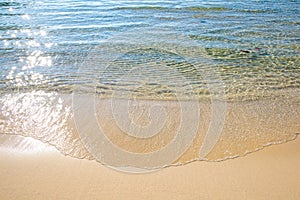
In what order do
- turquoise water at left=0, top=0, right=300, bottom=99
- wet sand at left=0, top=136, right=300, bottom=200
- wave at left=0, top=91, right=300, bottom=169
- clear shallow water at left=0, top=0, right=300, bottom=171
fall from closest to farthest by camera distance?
wet sand at left=0, top=136, right=300, bottom=200 → wave at left=0, top=91, right=300, bottom=169 → clear shallow water at left=0, top=0, right=300, bottom=171 → turquoise water at left=0, top=0, right=300, bottom=99

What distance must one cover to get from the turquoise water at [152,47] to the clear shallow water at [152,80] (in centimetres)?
3

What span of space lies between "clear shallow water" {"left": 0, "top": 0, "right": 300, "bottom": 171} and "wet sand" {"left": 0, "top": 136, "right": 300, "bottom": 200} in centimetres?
21

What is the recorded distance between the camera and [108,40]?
7.71m

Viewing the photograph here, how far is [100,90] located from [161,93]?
108 cm

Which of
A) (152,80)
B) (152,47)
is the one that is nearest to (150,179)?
(152,80)

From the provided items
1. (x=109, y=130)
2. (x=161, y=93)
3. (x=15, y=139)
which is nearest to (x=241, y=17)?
(x=161, y=93)

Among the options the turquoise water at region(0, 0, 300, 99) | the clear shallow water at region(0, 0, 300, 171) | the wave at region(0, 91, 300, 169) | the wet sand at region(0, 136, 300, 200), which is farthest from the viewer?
the turquoise water at region(0, 0, 300, 99)

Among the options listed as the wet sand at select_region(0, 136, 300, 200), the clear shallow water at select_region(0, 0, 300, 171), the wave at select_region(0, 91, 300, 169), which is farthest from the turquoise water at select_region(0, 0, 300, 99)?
the wet sand at select_region(0, 136, 300, 200)

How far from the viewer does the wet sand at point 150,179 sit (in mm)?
2988

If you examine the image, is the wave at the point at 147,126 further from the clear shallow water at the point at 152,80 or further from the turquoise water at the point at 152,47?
the turquoise water at the point at 152,47

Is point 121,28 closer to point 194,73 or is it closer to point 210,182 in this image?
point 194,73

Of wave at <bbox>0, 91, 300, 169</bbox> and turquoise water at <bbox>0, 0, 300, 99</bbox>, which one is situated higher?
turquoise water at <bbox>0, 0, 300, 99</bbox>

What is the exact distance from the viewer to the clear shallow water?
393cm

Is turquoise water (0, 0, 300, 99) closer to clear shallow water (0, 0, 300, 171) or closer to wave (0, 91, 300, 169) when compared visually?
clear shallow water (0, 0, 300, 171)
